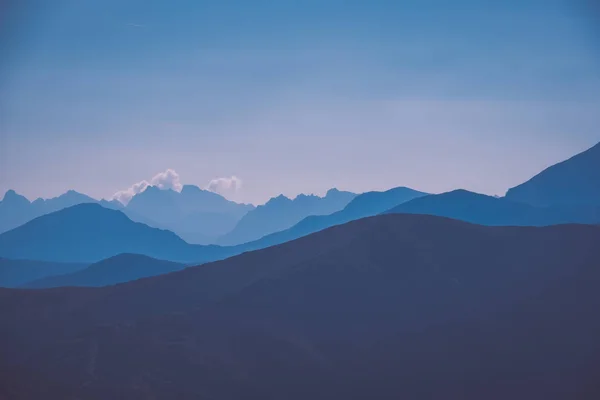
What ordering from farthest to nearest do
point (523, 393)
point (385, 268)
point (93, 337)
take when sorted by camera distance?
point (385, 268), point (93, 337), point (523, 393)

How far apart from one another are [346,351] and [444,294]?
2323cm

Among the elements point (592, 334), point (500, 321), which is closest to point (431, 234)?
point (500, 321)

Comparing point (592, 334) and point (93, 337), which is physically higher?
point (93, 337)

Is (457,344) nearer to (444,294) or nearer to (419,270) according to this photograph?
(444,294)

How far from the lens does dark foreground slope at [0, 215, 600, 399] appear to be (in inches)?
3125

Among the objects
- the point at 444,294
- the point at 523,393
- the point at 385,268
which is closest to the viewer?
the point at 523,393

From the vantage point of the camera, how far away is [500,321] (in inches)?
3748

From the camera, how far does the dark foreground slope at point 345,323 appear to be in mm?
79375

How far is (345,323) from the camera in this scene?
9756 centimetres

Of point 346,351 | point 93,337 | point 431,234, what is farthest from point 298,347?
point 431,234

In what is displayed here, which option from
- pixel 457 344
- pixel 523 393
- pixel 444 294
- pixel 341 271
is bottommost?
pixel 523 393

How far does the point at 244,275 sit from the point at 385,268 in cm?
2683

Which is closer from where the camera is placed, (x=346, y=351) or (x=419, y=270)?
(x=346, y=351)

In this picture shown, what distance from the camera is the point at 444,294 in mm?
103625
